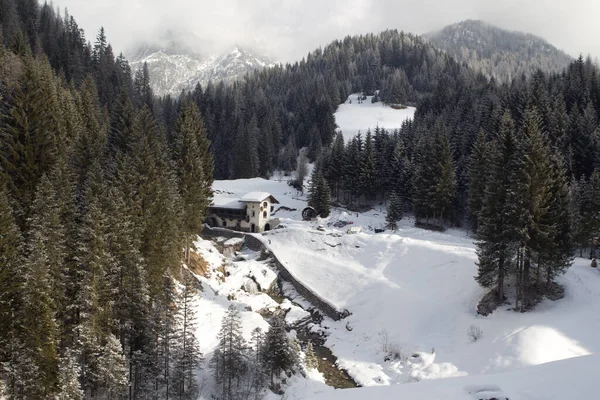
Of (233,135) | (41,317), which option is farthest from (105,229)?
(233,135)

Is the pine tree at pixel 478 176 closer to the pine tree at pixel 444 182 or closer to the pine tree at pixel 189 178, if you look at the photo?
the pine tree at pixel 444 182

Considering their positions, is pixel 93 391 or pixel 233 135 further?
pixel 233 135

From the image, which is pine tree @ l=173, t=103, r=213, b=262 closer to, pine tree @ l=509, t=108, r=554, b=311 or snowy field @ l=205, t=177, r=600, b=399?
snowy field @ l=205, t=177, r=600, b=399

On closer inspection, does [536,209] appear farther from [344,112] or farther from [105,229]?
[344,112]

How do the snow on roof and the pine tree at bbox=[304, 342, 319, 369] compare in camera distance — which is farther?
the snow on roof

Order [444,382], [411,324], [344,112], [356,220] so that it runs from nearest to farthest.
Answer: [444,382]
[411,324]
[356,220]
[344,112]

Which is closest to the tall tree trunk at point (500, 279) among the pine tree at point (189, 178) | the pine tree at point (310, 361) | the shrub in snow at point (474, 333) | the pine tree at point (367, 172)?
the shrub in snow at point (474, 333)

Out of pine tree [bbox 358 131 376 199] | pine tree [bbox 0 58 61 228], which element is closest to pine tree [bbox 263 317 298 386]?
pine tree [bbox 0 58 61 228]
